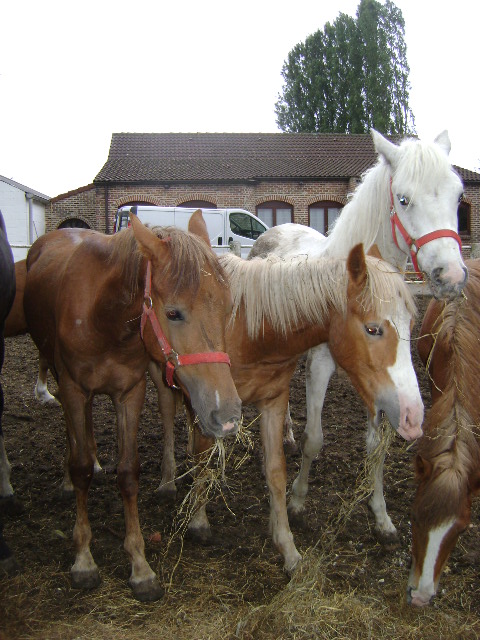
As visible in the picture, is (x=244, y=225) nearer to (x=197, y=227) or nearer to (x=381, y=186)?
(x=381, y=186)

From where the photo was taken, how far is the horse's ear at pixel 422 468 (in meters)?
2.45

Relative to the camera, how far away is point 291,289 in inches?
120

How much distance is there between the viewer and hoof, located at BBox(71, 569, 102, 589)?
116 inches

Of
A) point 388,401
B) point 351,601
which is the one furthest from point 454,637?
point 388,401

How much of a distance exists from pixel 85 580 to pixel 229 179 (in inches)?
797

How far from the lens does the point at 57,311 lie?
3.24 m

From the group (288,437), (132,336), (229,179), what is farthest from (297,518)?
(229,179)

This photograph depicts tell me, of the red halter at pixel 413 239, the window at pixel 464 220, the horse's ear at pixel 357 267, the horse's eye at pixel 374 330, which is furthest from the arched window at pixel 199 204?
the horse's eye at pixel 374 330

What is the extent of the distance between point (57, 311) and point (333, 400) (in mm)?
3667

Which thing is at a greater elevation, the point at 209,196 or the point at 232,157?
the point at 232,157

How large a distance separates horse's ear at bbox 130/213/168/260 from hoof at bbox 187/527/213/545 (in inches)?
74.4

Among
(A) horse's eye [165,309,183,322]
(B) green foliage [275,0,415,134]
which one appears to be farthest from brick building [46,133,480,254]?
(A) horse's eye [165,309,183,322]

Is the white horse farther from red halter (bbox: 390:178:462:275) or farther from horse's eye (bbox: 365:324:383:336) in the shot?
horse's eye (bbox: 365:324:383:336)

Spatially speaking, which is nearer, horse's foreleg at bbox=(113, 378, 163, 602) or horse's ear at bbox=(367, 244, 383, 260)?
horse's foreleg at bbox=(113, 378, 163, 602)
